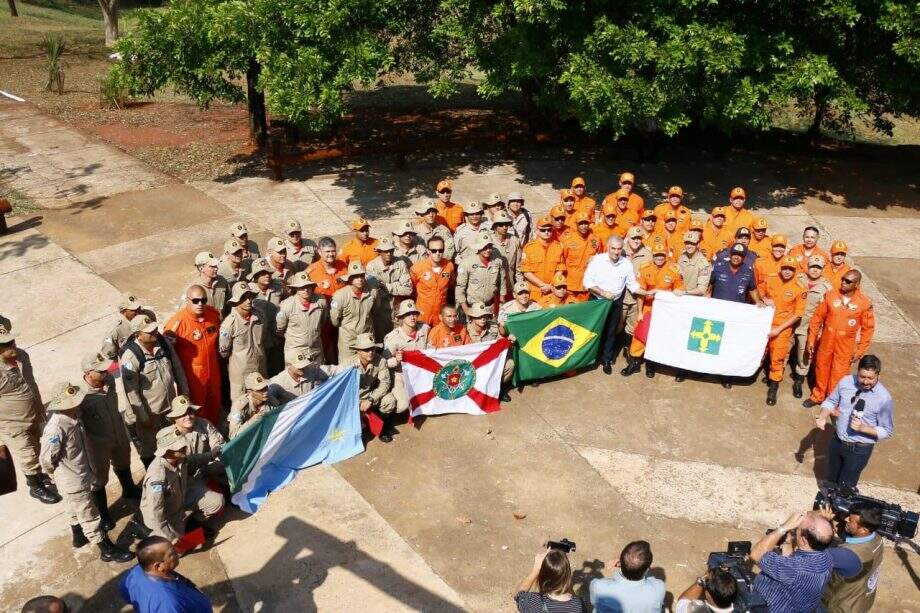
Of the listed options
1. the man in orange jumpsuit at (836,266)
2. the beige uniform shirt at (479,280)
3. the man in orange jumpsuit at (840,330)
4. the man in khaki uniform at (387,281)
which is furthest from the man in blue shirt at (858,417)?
the man in khaki uniform at (387,281)

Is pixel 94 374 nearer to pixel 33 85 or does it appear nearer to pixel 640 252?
pixel 640 252

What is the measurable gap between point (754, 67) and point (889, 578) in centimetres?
763

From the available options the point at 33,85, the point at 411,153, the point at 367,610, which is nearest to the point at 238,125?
the point at 411,153

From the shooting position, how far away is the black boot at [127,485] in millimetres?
7109

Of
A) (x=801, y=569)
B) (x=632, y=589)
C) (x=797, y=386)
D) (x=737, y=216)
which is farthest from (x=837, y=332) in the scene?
(x=632, y=589)

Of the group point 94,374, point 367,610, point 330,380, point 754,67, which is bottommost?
point 367,610

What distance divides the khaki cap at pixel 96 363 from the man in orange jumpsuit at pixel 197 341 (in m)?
0.62

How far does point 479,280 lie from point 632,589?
4818 millimetres

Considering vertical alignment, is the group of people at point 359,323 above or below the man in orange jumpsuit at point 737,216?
below

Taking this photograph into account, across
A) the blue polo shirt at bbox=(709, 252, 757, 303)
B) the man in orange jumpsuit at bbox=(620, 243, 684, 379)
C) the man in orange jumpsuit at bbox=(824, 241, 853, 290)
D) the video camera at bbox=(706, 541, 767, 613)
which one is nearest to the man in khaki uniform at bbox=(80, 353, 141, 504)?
the video camera at bbox=(706, 541, 767, 613)

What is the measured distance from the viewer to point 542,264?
30.7 feet

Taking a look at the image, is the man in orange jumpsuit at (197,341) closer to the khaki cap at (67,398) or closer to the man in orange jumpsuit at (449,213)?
the khaki cap at (67,398)

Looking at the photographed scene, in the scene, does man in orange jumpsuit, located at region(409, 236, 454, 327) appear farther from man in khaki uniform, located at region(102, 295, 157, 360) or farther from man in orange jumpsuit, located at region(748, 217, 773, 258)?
man in orange jumpsuit, located at region(748, 217, 773, 258)

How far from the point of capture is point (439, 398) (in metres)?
8.34
